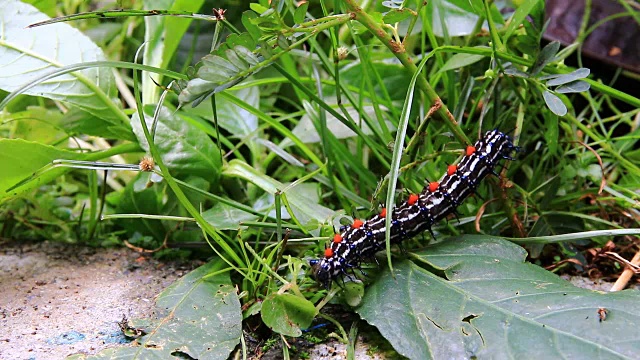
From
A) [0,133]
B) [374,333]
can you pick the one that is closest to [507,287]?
[374,333]

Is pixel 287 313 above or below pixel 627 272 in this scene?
above

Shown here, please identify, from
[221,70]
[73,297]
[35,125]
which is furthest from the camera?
[35,125]

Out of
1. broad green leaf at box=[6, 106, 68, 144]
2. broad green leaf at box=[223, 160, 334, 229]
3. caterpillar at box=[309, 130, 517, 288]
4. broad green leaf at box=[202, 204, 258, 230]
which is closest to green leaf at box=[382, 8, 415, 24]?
caterpillar at box=[309, 130, 517, 288]

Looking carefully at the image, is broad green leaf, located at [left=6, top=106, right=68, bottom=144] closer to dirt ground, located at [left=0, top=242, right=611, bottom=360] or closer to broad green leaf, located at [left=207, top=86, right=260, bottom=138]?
dirt ground, located at [left=0, top=242, right=611, bottom=360]

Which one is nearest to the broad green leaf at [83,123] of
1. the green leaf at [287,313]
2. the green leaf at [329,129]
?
the green leaf at [329,129]

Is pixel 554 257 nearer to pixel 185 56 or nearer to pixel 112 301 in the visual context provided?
pixel 112 301

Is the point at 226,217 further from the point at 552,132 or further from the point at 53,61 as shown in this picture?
the point at 552,132

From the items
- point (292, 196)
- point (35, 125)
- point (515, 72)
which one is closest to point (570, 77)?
point (515, 72)

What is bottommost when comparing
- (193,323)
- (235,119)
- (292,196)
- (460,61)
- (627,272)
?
(627,272)
